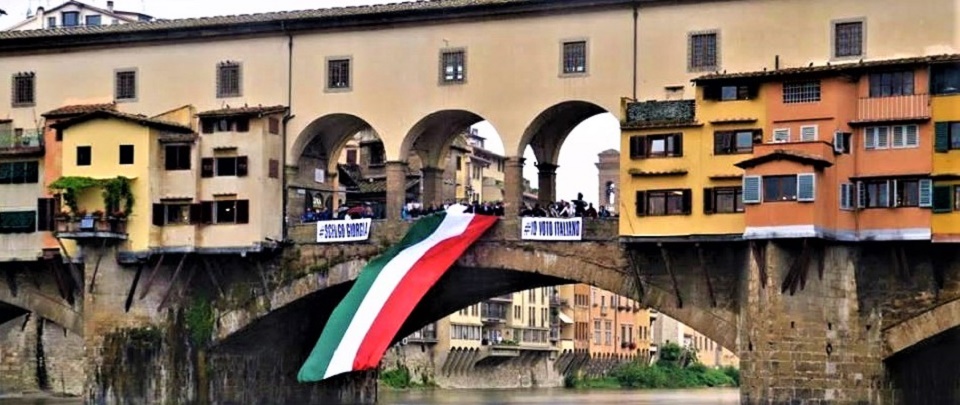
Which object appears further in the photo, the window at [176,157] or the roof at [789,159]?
the window at [176,157]

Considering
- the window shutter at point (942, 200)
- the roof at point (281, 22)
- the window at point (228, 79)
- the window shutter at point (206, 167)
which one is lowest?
the window shutter at point (942, 200)

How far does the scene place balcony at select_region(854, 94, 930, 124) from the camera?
1980 inches

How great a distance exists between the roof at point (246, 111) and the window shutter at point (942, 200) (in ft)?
63.9

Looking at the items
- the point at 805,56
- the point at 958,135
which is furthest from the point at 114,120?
the point at 958,135

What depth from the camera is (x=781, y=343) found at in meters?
49.8

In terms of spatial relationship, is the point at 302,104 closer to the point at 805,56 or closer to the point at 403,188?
the point at 403,188

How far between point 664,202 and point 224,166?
13.9 meters

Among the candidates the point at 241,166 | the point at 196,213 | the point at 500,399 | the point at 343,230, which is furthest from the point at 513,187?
the point at 500,399

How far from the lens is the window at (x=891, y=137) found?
50469 millimetres

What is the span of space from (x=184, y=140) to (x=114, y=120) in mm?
2142

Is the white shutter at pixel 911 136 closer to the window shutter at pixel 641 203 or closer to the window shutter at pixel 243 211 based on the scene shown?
the window shutter at pixel 641 203

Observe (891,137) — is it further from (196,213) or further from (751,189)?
(196,213)

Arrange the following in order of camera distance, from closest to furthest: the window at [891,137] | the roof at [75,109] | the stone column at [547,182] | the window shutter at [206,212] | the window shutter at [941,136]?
the window shutter at [941,136] < the window at [891,137] < the stone column at [547,182] < the window shutter at [206,212] < the roof at [75,109]

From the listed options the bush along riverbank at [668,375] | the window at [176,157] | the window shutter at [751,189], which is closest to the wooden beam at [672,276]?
the window shutter at [751,189]
